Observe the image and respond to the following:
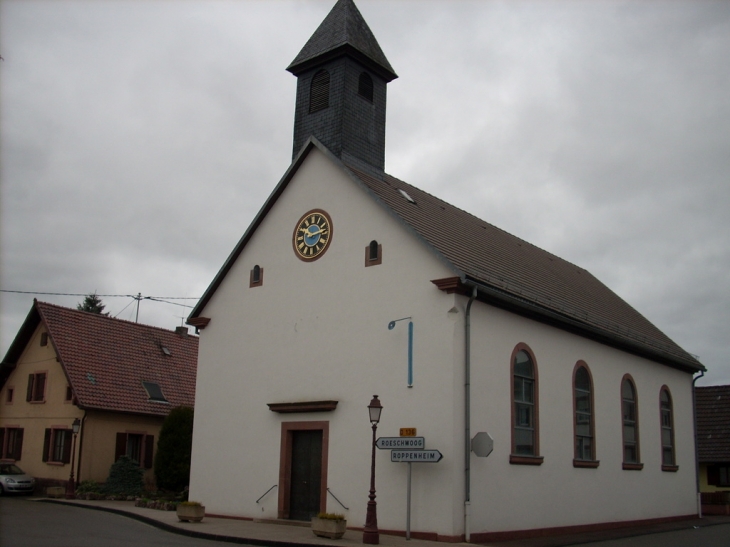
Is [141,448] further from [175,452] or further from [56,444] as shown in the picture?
[175,452]

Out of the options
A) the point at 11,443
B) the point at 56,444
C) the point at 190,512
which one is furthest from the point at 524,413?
the point at 11,443

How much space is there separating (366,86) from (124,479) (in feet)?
53.9

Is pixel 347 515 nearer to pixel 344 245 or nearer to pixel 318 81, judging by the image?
pixel 344 245

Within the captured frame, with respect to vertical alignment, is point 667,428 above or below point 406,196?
below

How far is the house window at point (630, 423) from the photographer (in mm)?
24016

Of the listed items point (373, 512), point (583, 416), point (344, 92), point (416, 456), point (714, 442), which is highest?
point (344, 92)

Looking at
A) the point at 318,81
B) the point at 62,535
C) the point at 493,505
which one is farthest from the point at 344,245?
the point at 62,535

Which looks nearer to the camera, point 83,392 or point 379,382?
point 379,382

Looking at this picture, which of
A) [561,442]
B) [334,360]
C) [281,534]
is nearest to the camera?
[281,534]

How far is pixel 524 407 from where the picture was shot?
1920 cm

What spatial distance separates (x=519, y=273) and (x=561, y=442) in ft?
15.7

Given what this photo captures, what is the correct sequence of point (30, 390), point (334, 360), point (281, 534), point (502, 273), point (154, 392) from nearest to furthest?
point (281, 534) < point (334, 360) < point (502, 273) < point (30, 390) < point (154, 392)

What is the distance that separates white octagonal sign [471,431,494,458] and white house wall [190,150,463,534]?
1.17 ft

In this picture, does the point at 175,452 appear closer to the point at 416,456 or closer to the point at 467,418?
the point at 416,456
